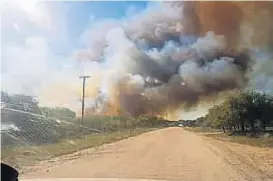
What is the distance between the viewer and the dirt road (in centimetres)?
326

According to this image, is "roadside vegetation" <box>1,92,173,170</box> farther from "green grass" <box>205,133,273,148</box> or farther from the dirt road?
"green grass" <box>205,133,273,148</box>

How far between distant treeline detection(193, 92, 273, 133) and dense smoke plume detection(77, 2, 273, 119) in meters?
0.09

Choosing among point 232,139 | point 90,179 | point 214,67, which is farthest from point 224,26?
point 90,179

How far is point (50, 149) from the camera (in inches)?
138

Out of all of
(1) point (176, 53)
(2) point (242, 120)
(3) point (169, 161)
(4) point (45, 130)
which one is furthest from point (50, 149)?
(2) point (242, 120)

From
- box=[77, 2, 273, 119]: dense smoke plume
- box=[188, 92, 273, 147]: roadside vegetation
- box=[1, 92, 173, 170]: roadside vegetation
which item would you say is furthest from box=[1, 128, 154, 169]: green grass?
box=[188, 92, 273, 147]: roadside vegetation

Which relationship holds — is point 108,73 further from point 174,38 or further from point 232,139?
point 232,139

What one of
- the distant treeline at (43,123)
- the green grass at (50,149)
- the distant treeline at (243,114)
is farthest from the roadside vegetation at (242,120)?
the green grass at (50,149)

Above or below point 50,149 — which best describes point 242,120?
above

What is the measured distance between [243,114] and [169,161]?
57cm

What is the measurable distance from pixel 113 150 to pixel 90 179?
0.25 m

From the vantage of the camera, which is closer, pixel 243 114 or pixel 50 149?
pixel 243 114

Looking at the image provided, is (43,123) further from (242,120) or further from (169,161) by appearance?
(242,120)

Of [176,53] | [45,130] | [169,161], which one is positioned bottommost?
[169,161]
